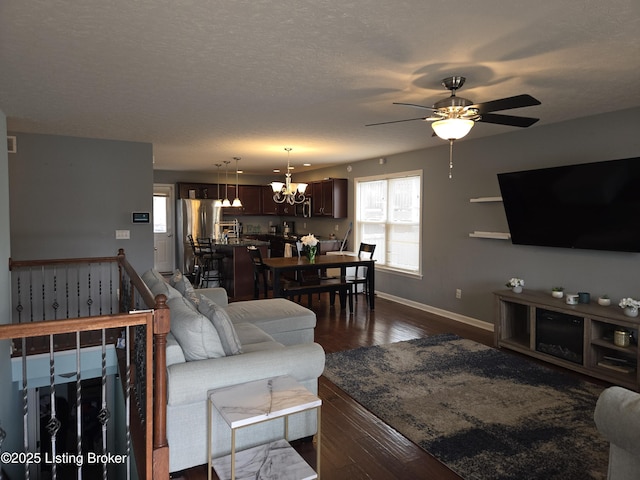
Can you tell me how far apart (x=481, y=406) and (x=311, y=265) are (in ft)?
10.4

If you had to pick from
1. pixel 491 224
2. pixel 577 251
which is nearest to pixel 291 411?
pixel 577 251

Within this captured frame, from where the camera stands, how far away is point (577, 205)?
4234 mm

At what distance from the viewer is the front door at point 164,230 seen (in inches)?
389

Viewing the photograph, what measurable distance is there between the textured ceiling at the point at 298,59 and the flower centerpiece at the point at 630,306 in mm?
1776

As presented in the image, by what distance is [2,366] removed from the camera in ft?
11.9

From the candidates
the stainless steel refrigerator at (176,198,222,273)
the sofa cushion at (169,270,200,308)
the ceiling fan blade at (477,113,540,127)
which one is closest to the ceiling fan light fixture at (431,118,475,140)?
the ceiling fan blade at (477,113,540,127)

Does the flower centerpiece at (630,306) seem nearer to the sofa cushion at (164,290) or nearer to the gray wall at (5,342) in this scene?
the sofa cushion at (164,290)

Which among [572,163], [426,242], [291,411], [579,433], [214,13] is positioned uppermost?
[214,13]

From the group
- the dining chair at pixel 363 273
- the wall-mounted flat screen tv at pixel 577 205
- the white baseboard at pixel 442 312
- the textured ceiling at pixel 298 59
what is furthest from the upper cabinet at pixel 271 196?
the wall-mounted flat screen tv at pixel 577 205

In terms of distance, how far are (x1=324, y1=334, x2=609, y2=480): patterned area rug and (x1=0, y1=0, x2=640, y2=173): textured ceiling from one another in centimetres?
248

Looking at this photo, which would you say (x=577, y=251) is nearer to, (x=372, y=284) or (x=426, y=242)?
(x=426, y=242)

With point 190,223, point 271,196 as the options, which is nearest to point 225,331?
point 190,223

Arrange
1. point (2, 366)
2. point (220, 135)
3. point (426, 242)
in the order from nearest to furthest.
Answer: point (2, 366) → point (220, 135) → point (426, 242)

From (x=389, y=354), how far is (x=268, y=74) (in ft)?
9.95
